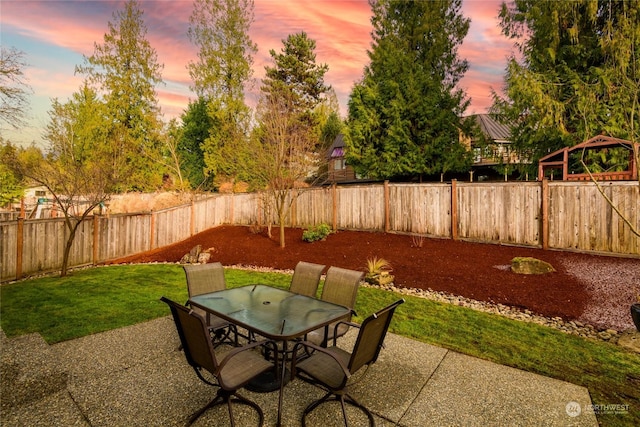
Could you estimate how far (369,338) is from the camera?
2662 mm

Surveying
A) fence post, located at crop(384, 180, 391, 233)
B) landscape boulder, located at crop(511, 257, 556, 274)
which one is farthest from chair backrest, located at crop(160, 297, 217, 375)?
fence post, located at crop(384, 180, 391, 233)

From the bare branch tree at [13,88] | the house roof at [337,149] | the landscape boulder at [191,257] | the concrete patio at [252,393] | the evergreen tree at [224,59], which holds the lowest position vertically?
the concrete patio at [252,393]

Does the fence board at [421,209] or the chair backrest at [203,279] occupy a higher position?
the fence board at [421,209]

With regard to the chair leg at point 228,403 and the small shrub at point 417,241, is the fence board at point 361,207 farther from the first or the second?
the chair leg at point 228,403

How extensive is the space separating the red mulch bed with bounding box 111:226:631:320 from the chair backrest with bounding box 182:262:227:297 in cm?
424

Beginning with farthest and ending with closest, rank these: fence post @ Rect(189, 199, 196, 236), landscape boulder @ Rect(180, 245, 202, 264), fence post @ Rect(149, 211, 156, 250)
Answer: fence post @ Rect(189, 199, 196, 236) → fence post @ Rect(149, 211, 156, 250) → landscape boulder @ Rect(180, 245, 202, 264)

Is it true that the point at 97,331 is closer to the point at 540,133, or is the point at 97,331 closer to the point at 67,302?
the point at 67,302

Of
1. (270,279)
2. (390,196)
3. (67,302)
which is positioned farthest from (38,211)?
(390,196)

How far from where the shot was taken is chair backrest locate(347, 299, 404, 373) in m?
2.49

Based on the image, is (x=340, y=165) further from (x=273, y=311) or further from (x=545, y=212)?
(x=273, y=311)

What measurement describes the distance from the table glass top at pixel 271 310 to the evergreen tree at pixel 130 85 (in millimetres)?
21671

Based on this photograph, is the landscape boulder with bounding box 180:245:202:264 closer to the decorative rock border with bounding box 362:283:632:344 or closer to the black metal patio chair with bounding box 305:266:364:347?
the decorative rock border with bounding box 362:283:632:344

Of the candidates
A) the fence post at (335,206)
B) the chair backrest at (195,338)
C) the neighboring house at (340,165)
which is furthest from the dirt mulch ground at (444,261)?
the neighboring house at (340,165)

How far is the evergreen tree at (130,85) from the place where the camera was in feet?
72.9
